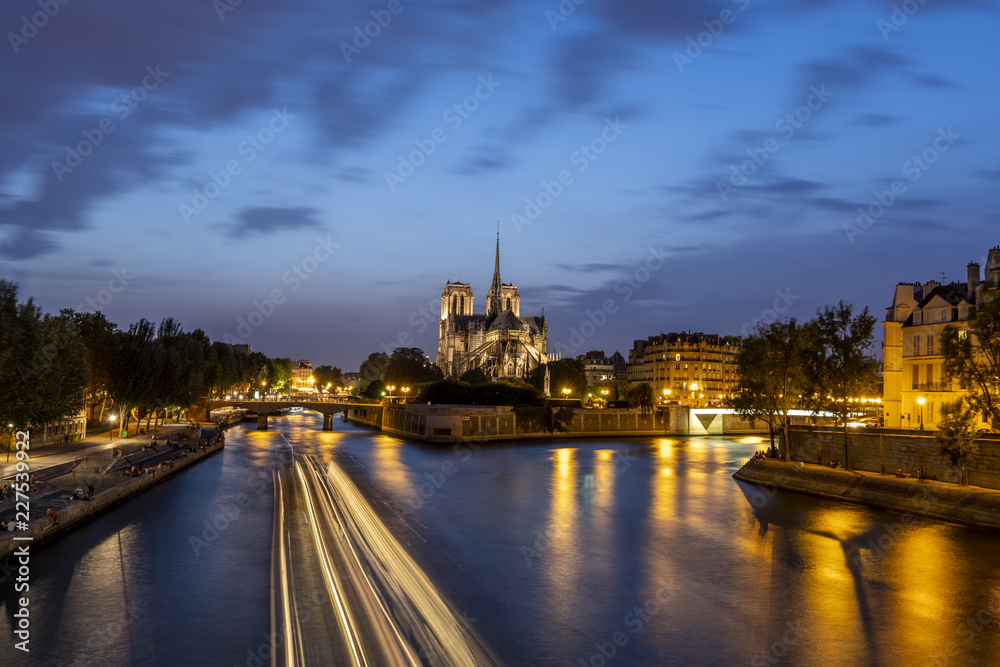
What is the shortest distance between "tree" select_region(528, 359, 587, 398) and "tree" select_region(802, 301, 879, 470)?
274ft

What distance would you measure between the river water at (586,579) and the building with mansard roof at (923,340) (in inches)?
387

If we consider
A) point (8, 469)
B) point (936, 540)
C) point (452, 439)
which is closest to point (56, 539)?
point (8, 469)

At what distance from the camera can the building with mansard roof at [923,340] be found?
4309cm

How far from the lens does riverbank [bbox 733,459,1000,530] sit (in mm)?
31984

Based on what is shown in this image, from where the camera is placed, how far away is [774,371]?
47.4m

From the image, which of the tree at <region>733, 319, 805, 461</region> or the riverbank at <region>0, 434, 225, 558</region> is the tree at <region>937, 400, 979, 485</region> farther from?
the riverbank at <region>0, 434, 225, 558</region>

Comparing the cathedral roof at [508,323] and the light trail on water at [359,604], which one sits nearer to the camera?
the light trail on water at [359,604]

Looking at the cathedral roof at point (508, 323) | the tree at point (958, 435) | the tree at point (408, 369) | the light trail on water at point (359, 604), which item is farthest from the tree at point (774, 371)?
the cathedral roof at point (508, 323)

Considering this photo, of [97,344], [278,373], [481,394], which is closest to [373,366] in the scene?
[278,373]

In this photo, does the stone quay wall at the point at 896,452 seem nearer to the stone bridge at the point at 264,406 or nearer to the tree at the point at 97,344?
the tree at the point at 97,344

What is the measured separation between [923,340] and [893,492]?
44.3 feet

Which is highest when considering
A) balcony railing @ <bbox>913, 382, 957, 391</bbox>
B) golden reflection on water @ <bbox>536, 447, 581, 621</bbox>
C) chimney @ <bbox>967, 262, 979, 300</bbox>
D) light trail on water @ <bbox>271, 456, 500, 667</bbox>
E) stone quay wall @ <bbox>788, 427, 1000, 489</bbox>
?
chimney @ <bbox>967, 262, 979, 300</bbox>

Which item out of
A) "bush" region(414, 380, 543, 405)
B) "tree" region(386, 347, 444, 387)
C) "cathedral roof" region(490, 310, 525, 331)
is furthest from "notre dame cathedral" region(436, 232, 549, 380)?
"bush" region(414, 380, 543, 405)

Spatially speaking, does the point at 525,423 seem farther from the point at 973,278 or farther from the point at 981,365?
the point at 981,365
